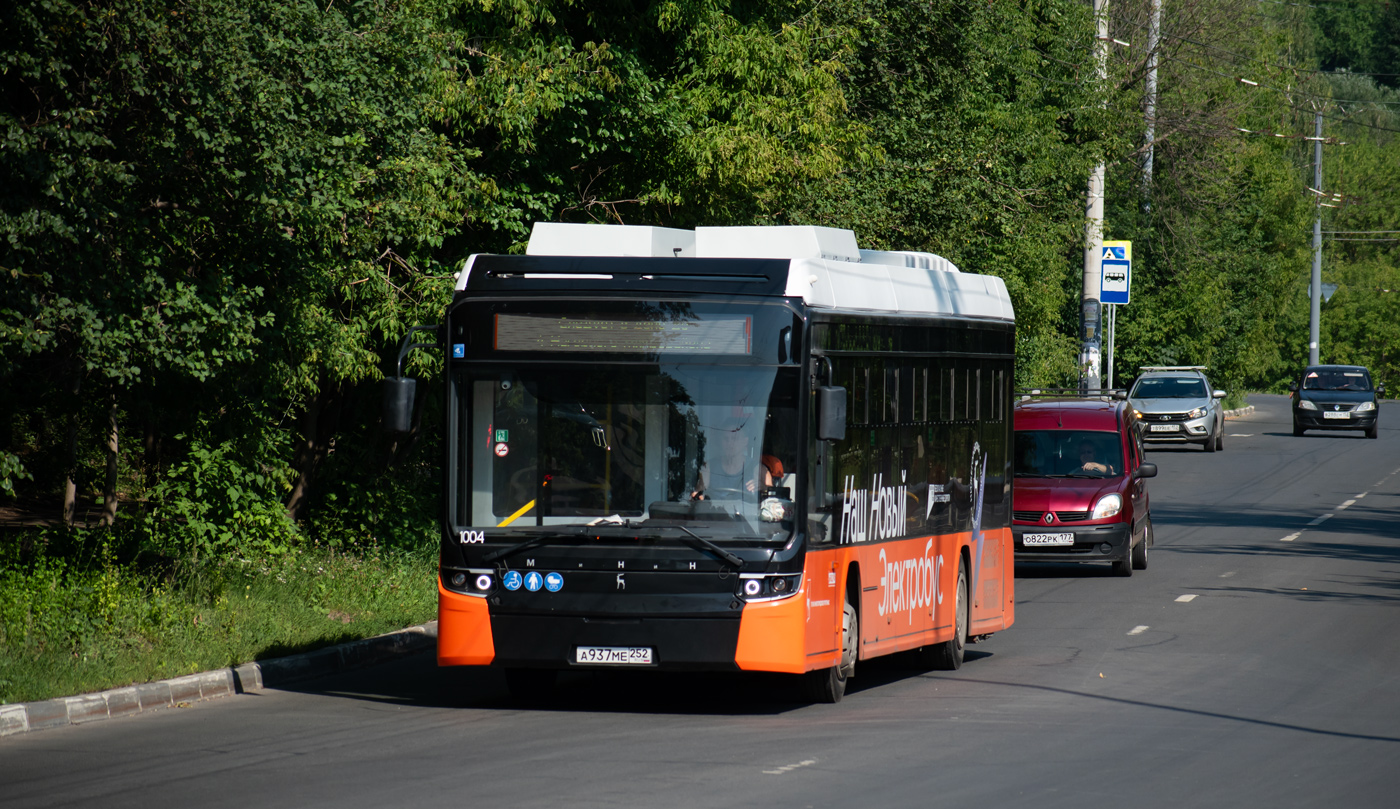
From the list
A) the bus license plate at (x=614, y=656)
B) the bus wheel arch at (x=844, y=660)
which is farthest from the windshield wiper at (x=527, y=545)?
the bus wheel arch at (x=844, y=660)

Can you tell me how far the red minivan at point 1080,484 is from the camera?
2116 cm

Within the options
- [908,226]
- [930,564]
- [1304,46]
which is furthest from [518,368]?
[1304,46]

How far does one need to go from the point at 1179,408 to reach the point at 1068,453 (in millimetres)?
23731

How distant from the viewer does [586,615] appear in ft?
36.6

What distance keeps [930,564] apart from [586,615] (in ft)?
11.0

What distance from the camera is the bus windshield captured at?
1118 centimetres

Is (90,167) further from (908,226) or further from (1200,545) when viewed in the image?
(1200,545)

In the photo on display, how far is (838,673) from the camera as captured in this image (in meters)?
12.0

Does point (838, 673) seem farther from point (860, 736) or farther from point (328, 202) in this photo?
point (328, 202)

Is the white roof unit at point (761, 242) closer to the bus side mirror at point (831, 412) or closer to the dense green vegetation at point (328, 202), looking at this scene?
the bus side mirror at point (831, 412)

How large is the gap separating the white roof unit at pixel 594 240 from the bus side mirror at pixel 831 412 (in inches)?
76.2

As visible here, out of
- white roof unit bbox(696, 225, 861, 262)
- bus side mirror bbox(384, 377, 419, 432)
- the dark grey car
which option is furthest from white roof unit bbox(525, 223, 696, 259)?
the dark grey car

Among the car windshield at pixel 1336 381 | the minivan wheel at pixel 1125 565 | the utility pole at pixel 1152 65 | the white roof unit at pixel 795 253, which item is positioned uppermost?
the utility pole at pixel 1152 65

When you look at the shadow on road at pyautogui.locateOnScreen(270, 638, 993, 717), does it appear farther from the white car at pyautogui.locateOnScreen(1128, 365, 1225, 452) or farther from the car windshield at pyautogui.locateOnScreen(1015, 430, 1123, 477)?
the white car at pyautogui.locateOnScreen(1128, 365, 1225, 452)
